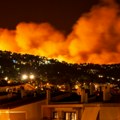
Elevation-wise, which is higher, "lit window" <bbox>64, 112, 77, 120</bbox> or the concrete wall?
the concrete wall

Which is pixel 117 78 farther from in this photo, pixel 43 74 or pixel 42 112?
pixel 42 112

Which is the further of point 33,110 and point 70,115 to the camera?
point 33,110

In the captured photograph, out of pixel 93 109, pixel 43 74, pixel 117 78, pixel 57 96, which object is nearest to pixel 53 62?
pixel 43 74

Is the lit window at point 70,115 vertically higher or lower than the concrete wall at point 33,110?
lower

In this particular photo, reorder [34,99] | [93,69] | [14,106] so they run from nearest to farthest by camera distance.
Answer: [14,106] → [34,99] → [93,69]

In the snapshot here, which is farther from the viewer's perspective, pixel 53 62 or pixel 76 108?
pixel 53 62

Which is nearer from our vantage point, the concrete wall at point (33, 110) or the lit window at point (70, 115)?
the lit window at point (70, 115)

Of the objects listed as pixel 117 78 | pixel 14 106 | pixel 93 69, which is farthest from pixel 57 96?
pixel 93 69

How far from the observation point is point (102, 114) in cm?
4106

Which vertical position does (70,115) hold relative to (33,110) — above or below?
below

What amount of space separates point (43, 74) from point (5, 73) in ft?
23.3

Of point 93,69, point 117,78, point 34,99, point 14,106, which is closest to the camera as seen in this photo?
point 14,106

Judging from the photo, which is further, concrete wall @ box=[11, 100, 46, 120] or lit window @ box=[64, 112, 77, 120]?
concrete wall @ box=[11, 100, 46, 120]

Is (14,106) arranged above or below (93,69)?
below
